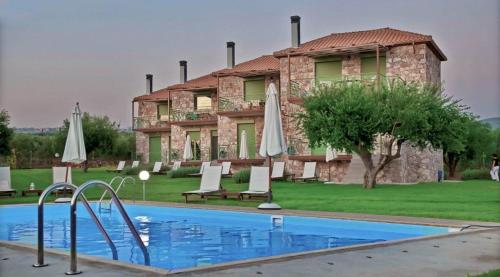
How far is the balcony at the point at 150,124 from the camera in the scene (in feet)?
120

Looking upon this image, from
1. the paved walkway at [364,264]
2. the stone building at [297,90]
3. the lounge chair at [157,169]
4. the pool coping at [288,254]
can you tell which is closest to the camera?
the paved walkway at [364,264]

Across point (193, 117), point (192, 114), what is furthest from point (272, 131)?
point (192, 114)

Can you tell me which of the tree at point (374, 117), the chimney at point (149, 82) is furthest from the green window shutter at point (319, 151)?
the chimney at point (149, 82)

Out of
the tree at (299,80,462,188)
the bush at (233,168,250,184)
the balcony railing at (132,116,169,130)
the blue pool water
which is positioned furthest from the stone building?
the blue pool water

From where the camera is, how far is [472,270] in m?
5.48

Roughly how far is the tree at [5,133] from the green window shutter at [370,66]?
22.3 meters

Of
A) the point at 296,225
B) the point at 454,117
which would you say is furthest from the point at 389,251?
the point at 454,117

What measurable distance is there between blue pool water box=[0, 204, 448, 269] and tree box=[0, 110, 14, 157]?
75.1 feet

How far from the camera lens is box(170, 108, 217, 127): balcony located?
108 feet

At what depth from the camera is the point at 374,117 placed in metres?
18.7

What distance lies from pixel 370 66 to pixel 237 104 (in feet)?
27.3

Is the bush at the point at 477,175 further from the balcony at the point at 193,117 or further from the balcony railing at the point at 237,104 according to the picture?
the balcony at the point at 193,117

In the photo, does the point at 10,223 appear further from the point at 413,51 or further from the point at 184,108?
the point at 184,108

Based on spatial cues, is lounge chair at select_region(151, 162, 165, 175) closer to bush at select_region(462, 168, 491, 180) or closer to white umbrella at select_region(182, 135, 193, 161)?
white umbrella at select_region(182, 135, 193, 161)
